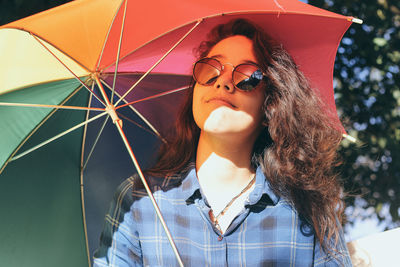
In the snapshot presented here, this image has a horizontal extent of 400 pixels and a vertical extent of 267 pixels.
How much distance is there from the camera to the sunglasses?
169 cm

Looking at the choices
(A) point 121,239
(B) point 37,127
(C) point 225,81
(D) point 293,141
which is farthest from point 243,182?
(B) point 37,127

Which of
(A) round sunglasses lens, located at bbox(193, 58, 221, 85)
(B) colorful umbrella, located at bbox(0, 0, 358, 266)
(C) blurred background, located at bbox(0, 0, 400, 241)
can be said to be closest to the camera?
(B) colorful umbrella, located at bbox(0, 0, 358, 266)

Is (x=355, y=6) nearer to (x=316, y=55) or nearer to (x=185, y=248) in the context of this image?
(x=316, y=55)

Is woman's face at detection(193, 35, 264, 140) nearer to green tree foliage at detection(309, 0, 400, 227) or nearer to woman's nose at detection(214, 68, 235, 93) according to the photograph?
woman's nose at detection(214, 68, 235, 93)

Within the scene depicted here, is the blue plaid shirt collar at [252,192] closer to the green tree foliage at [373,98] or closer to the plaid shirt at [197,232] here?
the plaid shirt at [197,232]

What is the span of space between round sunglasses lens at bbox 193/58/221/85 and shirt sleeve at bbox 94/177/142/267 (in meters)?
0.55

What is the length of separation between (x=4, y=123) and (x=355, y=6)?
311cm

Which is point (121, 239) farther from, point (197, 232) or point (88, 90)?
point (88, 90)

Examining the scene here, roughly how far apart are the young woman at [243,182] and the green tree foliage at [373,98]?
6.41ft

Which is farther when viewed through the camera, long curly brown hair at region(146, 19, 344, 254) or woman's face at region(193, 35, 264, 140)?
long curly brown hair at region(146, 19, 344, 254)

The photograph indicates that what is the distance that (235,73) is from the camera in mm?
1683

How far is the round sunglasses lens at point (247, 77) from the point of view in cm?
169

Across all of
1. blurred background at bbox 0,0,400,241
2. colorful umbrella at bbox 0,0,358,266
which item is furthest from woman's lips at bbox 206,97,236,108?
blurred background at bbox 0,0,400,241

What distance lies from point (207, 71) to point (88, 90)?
22.3 inches
